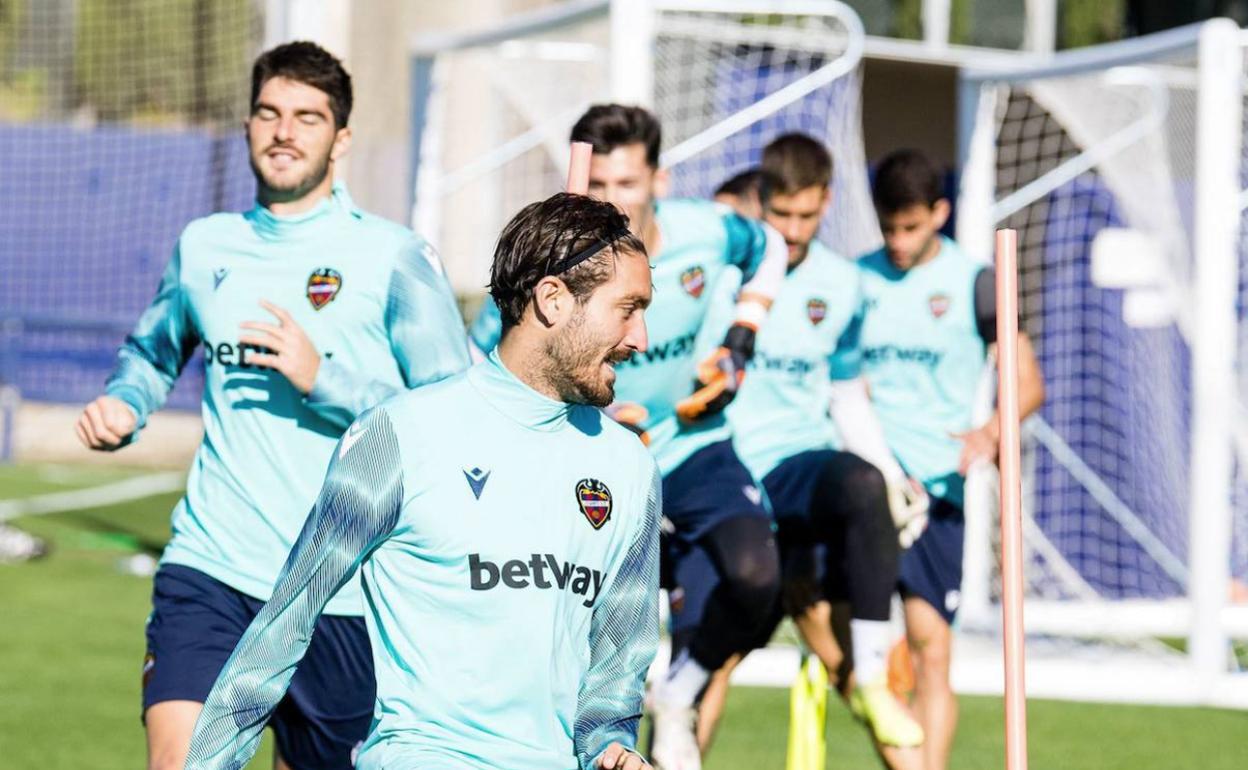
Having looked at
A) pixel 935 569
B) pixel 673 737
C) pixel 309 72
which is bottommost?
pixel 673 737

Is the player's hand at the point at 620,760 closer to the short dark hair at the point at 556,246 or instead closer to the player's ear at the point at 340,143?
the short dark hair at the point at 556,246

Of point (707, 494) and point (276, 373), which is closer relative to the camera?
point (276, 373)

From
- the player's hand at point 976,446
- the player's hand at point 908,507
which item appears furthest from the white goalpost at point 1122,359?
the player's hand at point 976,446

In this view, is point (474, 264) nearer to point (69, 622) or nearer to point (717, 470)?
point (69, 622)

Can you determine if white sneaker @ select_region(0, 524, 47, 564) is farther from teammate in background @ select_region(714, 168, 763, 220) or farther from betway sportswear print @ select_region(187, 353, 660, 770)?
betway sportswear print @ select_region(187, 353, 660, 770)

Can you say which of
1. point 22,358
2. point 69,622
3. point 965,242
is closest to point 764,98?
point 965,242

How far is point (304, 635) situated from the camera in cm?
371

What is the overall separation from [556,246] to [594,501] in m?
0.46

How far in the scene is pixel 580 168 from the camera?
4.59 m

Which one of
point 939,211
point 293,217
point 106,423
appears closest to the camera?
point 106,423

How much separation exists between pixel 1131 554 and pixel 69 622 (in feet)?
20.6

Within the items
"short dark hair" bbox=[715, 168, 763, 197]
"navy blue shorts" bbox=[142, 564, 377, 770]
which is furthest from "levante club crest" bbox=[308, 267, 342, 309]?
"short dark hair" bbox=[715, 168, 763, 197]

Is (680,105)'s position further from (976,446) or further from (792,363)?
(976,446)

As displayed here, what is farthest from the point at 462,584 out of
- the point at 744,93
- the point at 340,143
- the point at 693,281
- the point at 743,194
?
the point at 744,93
